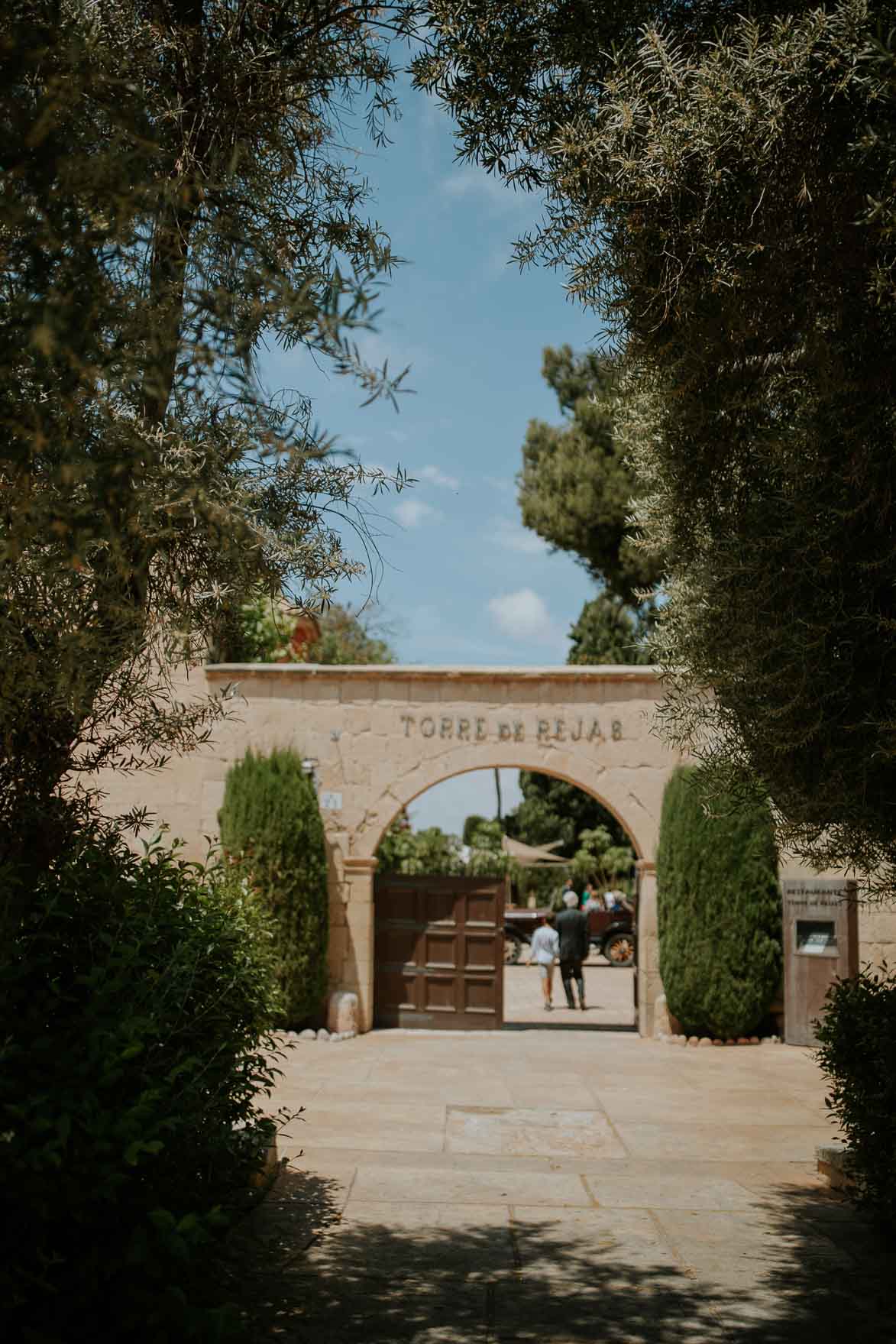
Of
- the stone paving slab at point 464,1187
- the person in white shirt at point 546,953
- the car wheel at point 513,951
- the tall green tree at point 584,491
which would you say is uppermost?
the tall green tree at point 584,491

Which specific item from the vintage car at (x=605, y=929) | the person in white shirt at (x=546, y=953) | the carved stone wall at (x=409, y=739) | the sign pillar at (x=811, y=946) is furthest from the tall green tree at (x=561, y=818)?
the sign pillar at (x=811, y=946)

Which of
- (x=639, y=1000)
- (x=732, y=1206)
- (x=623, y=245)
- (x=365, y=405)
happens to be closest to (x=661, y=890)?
(x=639, y=1000)

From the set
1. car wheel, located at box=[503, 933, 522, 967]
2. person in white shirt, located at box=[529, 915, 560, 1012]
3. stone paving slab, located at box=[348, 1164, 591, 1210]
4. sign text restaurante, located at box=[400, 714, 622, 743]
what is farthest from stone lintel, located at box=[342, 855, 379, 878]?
car wheel, located at box=[503, 933, 522, 967]

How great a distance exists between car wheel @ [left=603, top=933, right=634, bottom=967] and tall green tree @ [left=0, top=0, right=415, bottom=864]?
19055 mm

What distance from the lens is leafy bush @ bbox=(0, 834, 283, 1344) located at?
2.80m

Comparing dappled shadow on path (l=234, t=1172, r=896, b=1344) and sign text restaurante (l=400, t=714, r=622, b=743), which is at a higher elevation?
sign text restaurante (l=400, t=714, r=622, b=743)

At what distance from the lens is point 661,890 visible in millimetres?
12305

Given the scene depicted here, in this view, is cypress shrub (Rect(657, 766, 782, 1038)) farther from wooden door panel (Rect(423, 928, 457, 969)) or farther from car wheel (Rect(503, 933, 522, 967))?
car wheel (Rect(503, 933, 522, 967))

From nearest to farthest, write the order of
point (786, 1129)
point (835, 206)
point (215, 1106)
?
1. point (215, 1106)
2. point (835, 206)
3. point (786, 1129)

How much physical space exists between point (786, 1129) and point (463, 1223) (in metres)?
3.41

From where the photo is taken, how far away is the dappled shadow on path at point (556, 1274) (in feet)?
13.5

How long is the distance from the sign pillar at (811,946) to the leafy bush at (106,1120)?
8.78 meters

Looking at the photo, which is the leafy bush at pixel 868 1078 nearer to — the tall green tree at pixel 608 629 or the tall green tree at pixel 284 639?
the tall green tree at pixel 284 639

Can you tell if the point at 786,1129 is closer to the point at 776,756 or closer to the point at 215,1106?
the point at 776,756
